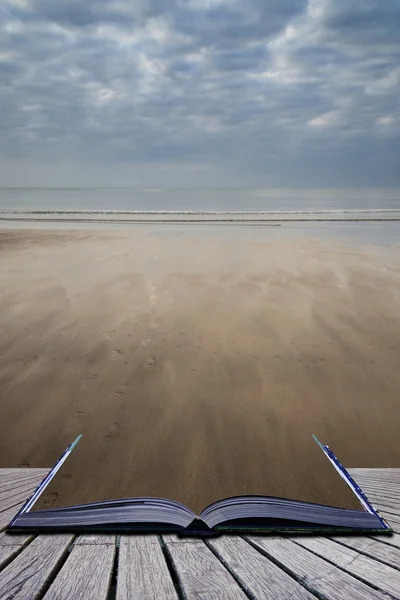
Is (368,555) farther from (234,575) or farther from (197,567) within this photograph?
(197,567)

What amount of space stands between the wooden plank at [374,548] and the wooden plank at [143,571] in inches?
32.9

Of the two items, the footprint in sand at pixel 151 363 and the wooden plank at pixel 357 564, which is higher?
the wooden plank at pixel 357 564

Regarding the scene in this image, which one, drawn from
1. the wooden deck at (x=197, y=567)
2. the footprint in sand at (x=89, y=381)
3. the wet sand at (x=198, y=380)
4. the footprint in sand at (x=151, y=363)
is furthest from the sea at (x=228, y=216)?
the wooden deck at (x=197, y=567)

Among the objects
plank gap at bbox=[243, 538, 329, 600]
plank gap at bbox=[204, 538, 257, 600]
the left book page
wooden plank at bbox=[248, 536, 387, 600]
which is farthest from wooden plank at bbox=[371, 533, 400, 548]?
the left book page

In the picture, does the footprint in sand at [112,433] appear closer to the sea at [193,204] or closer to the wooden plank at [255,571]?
the wooden plank at [255,571]

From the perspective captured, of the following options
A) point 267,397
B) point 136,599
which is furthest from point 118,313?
point 136,599

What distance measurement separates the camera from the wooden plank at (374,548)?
159cm

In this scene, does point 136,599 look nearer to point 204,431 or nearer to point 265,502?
point 265,502

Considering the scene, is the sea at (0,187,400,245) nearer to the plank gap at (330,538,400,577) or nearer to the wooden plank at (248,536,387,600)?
the plank gap at (330,538,400,577)

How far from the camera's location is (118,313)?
6.99 meters

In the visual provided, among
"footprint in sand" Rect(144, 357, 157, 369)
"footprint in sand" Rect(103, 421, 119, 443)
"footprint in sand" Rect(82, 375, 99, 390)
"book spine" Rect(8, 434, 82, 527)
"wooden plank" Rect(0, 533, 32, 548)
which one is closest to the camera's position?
"wooden plank" Rect(0, 533, 32, 548)

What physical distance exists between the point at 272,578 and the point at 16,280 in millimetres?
9170

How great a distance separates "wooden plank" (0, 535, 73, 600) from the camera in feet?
4.48

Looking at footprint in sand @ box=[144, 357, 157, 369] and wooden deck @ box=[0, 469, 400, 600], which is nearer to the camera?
wooden deck @ box=[0, 469, 400, 600]
